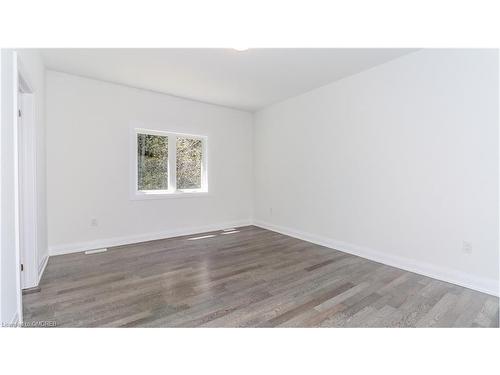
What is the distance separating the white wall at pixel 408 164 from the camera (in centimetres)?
234

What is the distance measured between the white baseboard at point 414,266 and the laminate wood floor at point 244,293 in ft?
0.35

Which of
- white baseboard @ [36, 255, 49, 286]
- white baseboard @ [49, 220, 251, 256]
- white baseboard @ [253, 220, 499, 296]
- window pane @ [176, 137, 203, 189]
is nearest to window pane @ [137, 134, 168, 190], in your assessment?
Result: window pane @ [176, 137, 203, 189]

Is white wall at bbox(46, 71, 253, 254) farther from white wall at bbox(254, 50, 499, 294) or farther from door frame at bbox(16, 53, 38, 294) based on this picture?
white wall at bbox(254, 50, 499, 294)

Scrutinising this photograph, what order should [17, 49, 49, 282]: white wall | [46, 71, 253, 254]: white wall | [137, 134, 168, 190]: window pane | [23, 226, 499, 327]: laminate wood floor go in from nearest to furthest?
[23, 226, 499, 327]: laminate wood floor, [17, 49, 49, 282]: white wall, [46, 71, 253, 254]: white wall, [137, 134, 168, 190]: window pane

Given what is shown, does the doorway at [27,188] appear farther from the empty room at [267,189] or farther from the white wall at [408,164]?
the white wall at [408,164]

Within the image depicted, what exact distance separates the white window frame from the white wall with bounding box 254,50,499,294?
70.1 inches

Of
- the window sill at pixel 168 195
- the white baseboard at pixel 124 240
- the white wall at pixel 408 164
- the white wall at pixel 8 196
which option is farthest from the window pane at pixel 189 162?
the white wall at pixel 8 196

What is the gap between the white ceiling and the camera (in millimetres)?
2734

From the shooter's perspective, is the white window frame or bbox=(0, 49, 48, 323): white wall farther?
the white window frame

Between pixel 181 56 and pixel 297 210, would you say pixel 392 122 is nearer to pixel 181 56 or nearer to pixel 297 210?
pixel 297 210

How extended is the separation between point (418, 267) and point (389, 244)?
39 cm

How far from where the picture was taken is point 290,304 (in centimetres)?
209

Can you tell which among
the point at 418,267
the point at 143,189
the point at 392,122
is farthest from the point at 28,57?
the point at 418,267

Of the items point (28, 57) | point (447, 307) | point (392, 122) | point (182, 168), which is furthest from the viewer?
point (182, 168)
